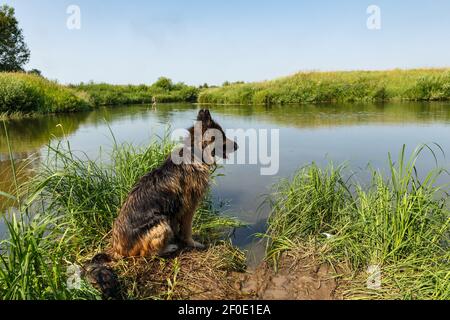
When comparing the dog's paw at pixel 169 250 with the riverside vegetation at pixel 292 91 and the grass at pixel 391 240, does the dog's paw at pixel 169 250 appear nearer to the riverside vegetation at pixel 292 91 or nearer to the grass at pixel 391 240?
the grass at pixel 391 240

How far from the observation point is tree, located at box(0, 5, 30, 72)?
32.2 meters

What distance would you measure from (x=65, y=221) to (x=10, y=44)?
1566 inches

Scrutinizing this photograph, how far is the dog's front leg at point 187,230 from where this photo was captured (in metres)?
3.26

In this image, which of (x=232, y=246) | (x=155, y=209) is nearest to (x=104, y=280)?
(x=155, y=209)

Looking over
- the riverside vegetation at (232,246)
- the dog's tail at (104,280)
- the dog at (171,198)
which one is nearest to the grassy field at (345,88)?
the riverside vegetation at (232,246)

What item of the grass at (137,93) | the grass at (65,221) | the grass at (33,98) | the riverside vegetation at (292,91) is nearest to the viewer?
the grass at (65,221)

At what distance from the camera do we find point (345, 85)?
2252cm

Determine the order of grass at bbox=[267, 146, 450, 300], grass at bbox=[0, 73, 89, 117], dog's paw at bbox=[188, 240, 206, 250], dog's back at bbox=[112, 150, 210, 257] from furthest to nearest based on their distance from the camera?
1. grass at bbox=[0, 73, 89, 117]
2. dog's paw at bbox=[188, 240, 206, 250]
3. dog's back at bbox=[112, 150, 210, 257]
4. grass at bbox=[267, 146, 450, 300]

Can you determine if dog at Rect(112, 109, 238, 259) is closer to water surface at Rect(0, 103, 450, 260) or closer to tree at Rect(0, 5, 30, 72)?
water surface at Rect(0, 103, 450, 260)

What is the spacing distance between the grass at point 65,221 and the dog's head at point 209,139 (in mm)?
1225

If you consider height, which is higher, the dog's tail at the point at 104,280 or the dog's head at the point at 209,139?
the dog's head at the point at 209,139

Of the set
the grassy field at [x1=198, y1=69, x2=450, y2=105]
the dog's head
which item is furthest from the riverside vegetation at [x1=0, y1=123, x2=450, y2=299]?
the grassy field at [x1=198, y1=69, x2=450, y2=105]

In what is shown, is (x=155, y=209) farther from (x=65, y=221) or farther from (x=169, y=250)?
(x=65, y=221)
